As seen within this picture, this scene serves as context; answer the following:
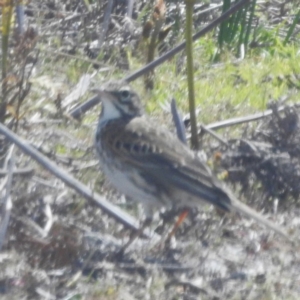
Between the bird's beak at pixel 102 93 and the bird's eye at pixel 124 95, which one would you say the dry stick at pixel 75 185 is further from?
the bird's eye at pixel 124 95

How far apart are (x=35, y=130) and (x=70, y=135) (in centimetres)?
25

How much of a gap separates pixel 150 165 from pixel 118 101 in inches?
22.9

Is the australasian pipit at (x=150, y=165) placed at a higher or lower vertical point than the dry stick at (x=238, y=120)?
higher

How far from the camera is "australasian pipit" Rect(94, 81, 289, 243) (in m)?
6.04

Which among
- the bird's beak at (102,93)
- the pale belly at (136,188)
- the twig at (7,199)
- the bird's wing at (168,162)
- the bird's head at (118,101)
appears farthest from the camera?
the bird's head at (118,101)

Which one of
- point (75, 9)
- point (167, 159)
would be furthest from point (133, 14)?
point (167, 159)

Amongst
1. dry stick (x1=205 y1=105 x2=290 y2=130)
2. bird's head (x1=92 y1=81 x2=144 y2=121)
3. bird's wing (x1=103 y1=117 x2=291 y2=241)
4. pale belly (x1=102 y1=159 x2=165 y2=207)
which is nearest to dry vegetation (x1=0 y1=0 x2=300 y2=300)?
dry stick (x1=205 y1=105 x2=290 y2=130)

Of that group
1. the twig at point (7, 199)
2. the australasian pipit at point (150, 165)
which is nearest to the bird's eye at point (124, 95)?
the australasian pipit at point (150, 165)

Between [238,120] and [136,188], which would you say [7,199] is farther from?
[238,120]

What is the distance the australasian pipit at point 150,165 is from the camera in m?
6.04

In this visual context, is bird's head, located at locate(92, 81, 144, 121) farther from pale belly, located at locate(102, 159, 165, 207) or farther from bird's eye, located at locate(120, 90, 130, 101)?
pale belly, located at locate(102, 159, 165, 207)

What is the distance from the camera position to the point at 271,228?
5996 mm

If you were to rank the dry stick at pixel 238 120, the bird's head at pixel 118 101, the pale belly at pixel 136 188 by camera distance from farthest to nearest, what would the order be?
the dry stick at pixel 238 120 → the bird's head at pixel 118 101 → the pale belly at pixel 136 188

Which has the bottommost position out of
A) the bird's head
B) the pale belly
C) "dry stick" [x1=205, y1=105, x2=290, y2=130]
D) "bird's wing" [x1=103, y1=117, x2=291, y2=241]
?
"dry stick" [x1=205, y1=105, x2=290, y2=130]
